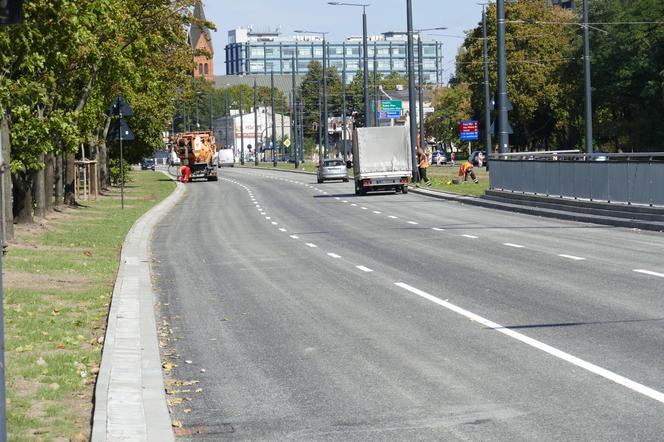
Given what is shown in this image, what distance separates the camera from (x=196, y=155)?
298ft

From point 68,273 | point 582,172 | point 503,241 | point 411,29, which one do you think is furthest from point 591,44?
point 68,273

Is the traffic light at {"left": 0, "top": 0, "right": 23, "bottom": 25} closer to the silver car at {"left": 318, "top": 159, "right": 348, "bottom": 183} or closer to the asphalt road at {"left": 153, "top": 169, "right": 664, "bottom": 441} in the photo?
the asphalt road at {"left": 153, "top": 169, "right": 664, "bottom": 441}

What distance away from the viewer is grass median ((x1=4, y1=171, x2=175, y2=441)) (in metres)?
8.73

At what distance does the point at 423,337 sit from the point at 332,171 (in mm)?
67473

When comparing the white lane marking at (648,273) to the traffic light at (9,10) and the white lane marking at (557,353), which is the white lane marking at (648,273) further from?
the traffic light at (9,10)

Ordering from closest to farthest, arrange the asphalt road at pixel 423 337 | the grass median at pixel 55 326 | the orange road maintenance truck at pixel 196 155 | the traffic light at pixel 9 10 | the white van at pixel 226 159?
the traffic light at pixel 9 10 → the asphalt road at pixel 423 337 → the grass median at pixel 55 326 → the orange road maintenance truck at pixel 196 155 → the white van at pixel 226 159

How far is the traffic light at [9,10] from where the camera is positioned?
6.12 meters

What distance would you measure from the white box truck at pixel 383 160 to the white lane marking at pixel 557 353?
3988 centimetres

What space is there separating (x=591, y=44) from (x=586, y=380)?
80059 millimetres

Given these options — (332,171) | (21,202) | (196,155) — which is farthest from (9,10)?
(196,155)

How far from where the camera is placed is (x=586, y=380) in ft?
31.7

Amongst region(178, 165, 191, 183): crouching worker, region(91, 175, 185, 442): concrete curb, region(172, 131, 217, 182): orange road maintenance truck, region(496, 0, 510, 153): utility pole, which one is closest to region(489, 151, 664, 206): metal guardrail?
region(496, 0, 510, 153): utility pole

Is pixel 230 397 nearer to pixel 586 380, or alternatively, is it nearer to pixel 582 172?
pixel 586 380

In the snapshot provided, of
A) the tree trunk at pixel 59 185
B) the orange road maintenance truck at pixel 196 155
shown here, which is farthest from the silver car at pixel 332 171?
the tree trunk at pixel 59 185
